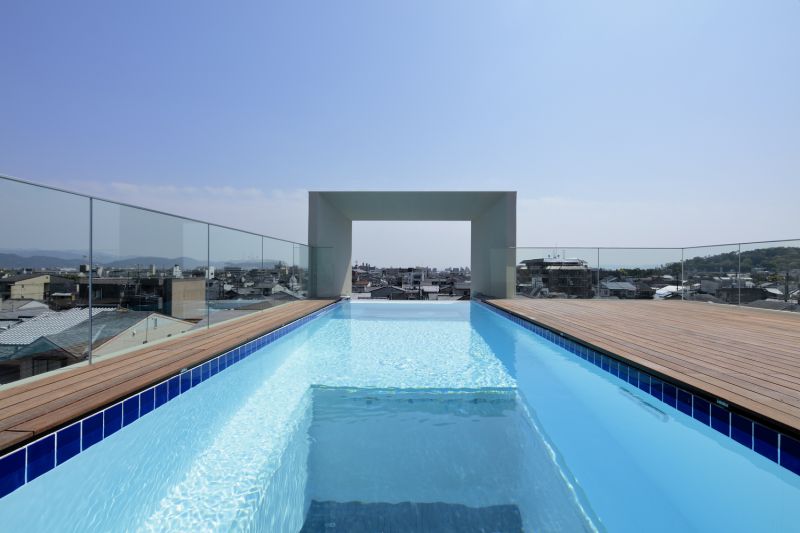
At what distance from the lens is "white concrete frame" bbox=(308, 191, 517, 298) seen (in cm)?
935

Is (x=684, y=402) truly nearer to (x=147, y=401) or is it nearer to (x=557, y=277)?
(x=147, y=401)

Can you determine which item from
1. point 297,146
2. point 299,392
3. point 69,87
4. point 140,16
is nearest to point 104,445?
point 299,392

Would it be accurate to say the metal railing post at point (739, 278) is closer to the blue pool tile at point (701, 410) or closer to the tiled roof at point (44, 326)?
the blue pool tile at point (701, 410)

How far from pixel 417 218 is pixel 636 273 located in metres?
6.23

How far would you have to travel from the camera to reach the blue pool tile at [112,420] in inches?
79.3

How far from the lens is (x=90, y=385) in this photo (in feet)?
7.47

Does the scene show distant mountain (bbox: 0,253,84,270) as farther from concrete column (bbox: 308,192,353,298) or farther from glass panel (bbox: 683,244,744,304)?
glass panel (bbox: 683,244,744,304)

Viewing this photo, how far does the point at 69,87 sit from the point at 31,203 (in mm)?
6074

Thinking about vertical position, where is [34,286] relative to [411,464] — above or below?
above

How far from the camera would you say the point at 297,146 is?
8.91 metres

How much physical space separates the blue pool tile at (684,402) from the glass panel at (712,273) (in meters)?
6.74

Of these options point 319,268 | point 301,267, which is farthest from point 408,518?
point 319,268

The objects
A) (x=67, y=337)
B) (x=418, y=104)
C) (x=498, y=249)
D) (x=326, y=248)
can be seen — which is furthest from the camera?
(x=326, y=248)

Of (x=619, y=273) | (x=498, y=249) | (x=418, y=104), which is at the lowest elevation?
(x=619, y=273)
